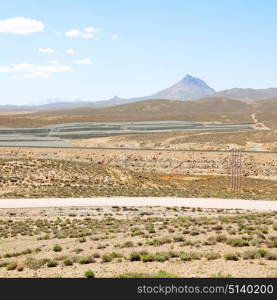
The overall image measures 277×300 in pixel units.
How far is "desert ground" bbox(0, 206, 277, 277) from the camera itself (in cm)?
1655

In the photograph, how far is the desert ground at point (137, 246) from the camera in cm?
1655

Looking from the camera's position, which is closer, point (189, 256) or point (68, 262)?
point (68, 262)

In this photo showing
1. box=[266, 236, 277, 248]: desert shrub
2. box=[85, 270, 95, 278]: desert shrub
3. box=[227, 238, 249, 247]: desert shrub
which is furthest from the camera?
box=[227, 238, 249, 247]: desert shrub

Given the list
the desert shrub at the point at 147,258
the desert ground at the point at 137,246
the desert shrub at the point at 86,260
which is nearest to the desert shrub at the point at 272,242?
the desert ground at the point at 137,246

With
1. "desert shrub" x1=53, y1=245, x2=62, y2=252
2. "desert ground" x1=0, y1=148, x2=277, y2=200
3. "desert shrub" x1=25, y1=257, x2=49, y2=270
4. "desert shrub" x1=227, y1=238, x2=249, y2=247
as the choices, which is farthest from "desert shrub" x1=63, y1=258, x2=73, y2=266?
"desert ground" x1=0, y1=148, x2=277, y2=200

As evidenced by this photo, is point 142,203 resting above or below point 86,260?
below

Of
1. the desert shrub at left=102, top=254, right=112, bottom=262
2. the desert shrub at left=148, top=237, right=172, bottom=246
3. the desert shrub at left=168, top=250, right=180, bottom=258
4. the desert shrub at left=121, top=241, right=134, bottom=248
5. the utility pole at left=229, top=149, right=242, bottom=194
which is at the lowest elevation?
the utility pole at left=229, top=149, right=242, bottom=194

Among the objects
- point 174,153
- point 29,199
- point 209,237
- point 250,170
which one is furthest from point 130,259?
point 174,153

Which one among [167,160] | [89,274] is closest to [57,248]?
[89,274]

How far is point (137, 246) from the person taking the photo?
21062 millimetres

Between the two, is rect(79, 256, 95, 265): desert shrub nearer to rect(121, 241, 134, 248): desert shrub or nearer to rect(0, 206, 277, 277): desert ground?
rect(0, 206, 277, 277): desert ground

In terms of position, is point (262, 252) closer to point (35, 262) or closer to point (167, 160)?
point (35, 262)
